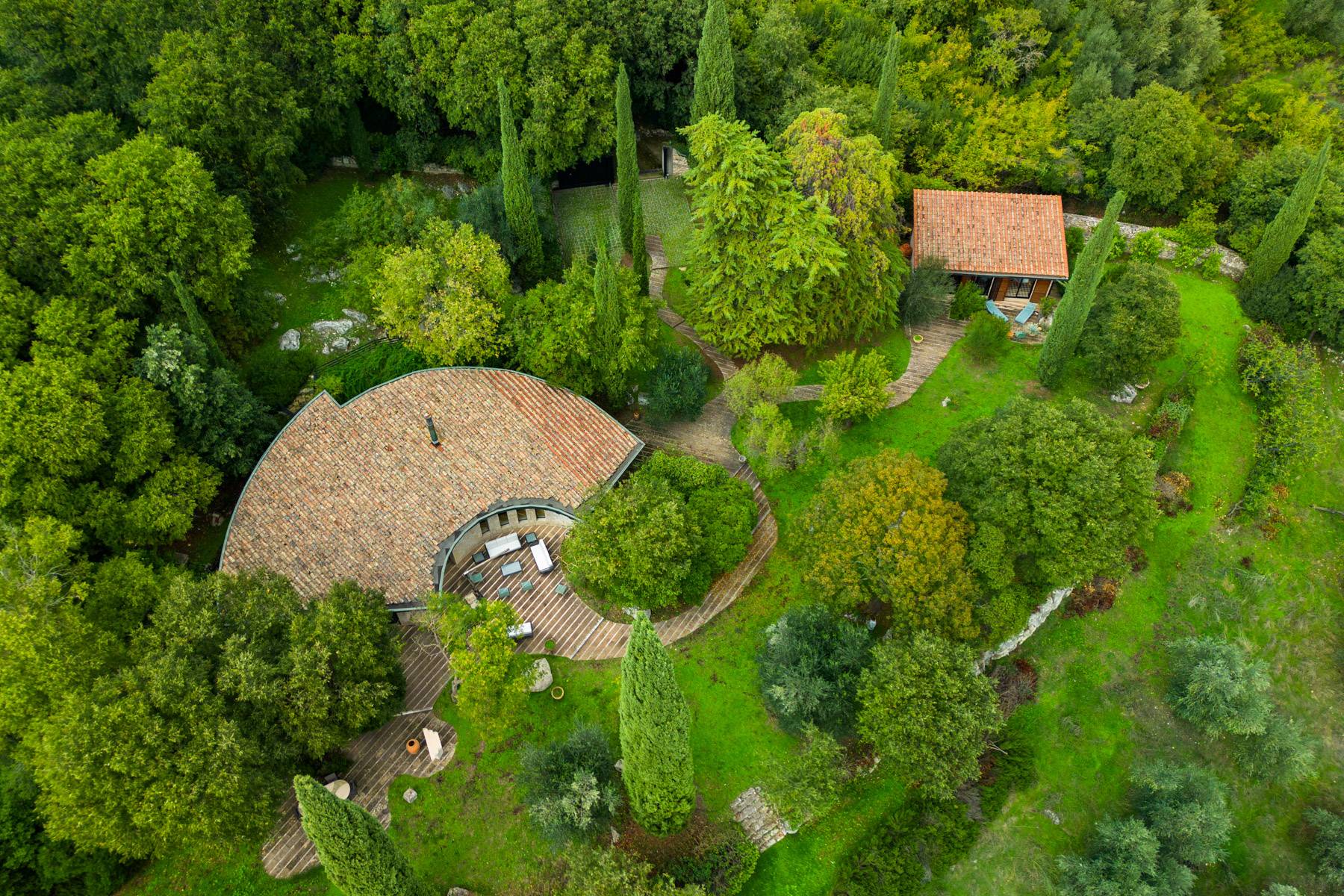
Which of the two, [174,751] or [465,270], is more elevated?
[465,270]

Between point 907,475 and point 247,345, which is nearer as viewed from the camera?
point 907,475

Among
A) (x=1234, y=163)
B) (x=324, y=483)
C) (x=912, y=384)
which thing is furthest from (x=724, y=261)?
→ (x=1234, y=163)

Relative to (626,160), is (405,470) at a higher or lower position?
lower

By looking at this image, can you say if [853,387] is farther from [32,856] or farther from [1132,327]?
[32,856]

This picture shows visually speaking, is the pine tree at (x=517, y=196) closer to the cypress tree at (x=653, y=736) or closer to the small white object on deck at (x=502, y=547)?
the small white object on deck at (x=502, y=547)

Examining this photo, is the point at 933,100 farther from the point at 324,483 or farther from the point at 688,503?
the point at 324,483

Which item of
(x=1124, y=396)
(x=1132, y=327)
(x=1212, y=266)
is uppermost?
(x=1132, y=327)

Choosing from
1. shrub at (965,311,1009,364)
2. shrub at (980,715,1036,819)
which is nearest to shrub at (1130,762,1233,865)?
shrub at (980,715,1036,819)

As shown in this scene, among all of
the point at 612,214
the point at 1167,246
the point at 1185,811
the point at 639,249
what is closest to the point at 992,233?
the point at 1167,246
